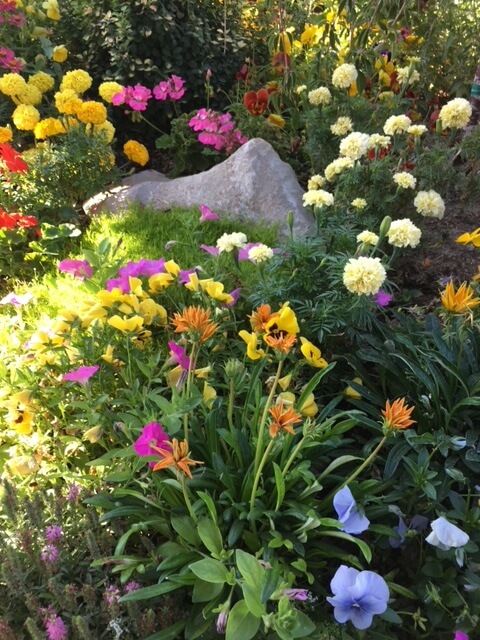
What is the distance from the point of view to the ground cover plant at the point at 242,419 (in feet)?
4.41

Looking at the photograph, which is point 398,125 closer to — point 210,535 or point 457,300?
point 457,300

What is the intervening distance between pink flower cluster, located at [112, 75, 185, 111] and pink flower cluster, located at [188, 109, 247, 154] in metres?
0.25

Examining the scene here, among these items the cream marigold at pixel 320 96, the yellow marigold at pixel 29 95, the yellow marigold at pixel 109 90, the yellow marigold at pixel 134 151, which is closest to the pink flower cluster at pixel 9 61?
the yellow marigold at pixel 29 95

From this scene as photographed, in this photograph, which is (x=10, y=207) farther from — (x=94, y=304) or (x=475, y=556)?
(x=475, y=556)

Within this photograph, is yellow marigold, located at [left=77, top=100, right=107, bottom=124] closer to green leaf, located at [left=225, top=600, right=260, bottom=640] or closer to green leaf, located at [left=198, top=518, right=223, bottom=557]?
green leaf, located at [left=198, top=518, right=223, bottom=557]

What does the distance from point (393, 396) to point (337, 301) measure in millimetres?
390

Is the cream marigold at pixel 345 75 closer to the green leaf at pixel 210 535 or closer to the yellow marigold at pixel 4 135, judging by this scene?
the yellow marigold at pixel 4 135

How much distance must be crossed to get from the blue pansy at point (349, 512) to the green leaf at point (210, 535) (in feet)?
0.98

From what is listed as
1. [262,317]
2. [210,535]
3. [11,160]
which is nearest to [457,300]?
[262,317]

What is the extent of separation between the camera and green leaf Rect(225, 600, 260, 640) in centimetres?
120

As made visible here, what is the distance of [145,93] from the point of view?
3598 mm

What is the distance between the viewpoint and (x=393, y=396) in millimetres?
2016

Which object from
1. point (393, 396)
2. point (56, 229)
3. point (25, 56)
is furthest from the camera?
point (25, 56)

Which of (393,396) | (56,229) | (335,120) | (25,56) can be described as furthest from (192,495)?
(25,56)
